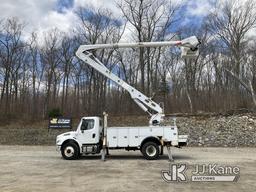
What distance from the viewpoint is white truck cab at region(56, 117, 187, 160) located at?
19.1 metres

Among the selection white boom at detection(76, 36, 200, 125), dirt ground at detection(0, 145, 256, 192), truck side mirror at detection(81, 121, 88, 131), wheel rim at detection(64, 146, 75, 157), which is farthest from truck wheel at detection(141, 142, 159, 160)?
wheel rim at detection(64, 146, 75, 157)

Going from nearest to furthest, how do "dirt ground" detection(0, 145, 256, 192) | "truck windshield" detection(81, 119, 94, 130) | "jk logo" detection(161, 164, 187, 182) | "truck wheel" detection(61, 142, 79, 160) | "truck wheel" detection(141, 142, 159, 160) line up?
1. "dirt ground" detection(0, 145, 256, 192)
2. "jk logo" detection(161, 164, 187, 182)
3. "truck wheel" detection(141, 142, 159, 160)
4. "truck wheel" detection(61, 142, 79, 160)
5. "truck windshield" detection(81, 119, 94, 130)

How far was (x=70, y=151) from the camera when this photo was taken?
19.6 meters

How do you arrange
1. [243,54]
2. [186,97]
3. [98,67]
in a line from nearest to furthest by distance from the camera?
[98,67] → [243,54] → [186,97]

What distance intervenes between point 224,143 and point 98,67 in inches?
554

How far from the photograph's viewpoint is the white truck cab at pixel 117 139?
19.1 metres

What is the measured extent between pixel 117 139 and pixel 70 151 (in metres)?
2.63

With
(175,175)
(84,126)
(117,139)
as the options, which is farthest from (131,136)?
(175,175)

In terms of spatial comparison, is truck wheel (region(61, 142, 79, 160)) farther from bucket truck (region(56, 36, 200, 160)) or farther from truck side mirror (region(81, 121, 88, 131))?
truck side mirror (region(81, 121, 88, 131))

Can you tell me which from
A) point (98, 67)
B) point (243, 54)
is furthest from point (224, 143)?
point (243, 54)

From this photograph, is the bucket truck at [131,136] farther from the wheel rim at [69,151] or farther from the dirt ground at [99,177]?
the dirt ground at [99,177]

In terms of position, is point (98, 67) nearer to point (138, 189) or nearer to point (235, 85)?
point (138, 189)

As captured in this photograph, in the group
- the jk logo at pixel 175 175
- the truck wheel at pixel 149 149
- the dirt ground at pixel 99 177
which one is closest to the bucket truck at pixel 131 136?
the truck wheel at pixel 149 149

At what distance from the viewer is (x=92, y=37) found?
54531mm
